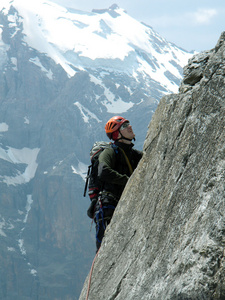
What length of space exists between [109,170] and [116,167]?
0.83 metres

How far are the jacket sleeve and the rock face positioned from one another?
20.3 inches

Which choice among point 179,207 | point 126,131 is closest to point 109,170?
point 126,131

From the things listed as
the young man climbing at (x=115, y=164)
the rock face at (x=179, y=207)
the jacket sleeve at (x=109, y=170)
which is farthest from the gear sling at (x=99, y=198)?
the rock face at (x=179, y=207)

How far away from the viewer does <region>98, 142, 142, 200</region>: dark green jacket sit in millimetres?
8852

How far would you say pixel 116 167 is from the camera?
31.6 feet

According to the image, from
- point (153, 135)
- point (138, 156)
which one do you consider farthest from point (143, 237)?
point (138, 156)

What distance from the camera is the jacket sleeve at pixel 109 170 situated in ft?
28.9

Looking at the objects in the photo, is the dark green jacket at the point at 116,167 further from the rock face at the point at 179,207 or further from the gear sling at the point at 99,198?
the rock face at the point at 179,207

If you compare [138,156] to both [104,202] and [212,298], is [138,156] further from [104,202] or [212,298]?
[212,298]

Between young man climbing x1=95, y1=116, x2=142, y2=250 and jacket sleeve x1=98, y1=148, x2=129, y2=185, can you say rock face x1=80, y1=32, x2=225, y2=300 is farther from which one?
young man climbing x1=95, y1=116, x2=142, y2=250

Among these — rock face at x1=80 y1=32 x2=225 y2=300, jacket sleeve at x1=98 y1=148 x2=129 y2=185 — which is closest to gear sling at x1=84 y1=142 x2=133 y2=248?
jacket sleeve at x1=98 y1=148 x2=129 y2=185

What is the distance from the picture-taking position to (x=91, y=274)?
912 centimetres

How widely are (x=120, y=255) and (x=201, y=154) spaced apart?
2.79 metres

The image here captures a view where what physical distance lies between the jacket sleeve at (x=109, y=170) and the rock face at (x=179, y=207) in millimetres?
517
